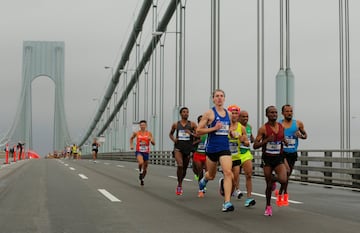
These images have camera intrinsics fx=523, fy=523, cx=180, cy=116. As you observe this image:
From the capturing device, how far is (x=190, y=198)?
10.2 meters

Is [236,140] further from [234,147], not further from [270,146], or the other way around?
[270,146]

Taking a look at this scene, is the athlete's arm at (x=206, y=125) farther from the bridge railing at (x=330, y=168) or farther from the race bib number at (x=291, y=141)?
the bridge railing at (x=330, y=168)

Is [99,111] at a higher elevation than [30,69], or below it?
below

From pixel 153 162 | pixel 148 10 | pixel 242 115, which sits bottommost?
pixel 153 162

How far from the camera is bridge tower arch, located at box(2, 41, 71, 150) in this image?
128250 millimetres

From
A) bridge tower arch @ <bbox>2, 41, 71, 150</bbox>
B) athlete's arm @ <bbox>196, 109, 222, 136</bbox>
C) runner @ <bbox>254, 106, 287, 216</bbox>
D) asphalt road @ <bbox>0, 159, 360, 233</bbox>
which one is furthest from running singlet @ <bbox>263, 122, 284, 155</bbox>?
bridge tower arch @ <bbox>2, 41, 71, 150</bbox>

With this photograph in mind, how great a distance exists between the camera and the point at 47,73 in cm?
13288

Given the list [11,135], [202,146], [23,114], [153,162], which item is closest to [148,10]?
[153,162]

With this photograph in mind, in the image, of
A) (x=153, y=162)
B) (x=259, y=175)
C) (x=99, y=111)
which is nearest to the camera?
(x=259, y=175)

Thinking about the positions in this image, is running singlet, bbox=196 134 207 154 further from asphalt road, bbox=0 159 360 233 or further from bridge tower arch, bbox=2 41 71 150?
bridge tower arch, bbox=2 41 71 150

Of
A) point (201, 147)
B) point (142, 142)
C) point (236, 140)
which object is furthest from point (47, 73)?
point (236, 140)

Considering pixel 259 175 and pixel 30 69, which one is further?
pixel 30 69

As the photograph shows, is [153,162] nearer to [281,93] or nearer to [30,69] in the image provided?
[281,93]

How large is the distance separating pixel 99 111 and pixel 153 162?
63399 millimetres
